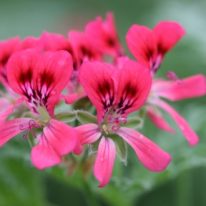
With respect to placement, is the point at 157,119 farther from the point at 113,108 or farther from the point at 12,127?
the point at 12,127

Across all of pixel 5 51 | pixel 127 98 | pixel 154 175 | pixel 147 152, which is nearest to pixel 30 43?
pixel 5 51

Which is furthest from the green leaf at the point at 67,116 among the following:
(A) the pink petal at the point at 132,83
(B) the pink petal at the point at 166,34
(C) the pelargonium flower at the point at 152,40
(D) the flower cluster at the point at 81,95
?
(B) the pink petal at the point at 166,34

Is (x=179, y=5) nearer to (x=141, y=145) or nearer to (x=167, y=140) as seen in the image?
(x=167, y=140)

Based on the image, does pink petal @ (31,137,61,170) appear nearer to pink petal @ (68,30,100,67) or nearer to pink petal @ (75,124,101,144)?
pink petal @ (75,124,101,144)

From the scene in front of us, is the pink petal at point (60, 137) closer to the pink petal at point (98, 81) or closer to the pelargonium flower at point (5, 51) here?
the pink petal at point (98, 81)

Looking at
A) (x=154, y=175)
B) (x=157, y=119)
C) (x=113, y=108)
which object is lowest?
(x=154, y=175)

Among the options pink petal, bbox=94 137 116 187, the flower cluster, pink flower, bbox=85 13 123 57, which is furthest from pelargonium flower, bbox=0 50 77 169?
pink flower, bbox=85 13 123 57
